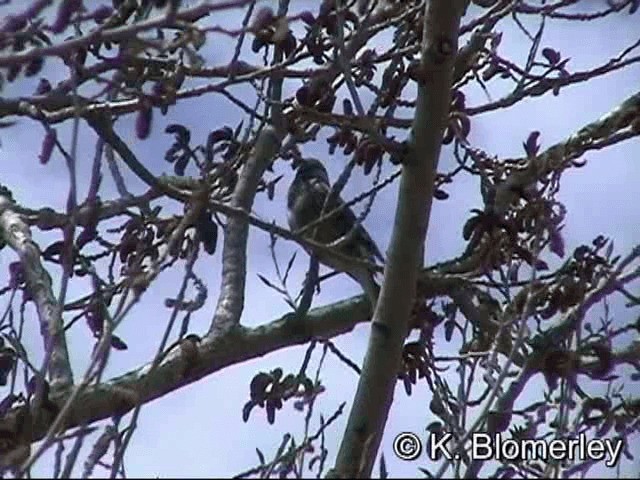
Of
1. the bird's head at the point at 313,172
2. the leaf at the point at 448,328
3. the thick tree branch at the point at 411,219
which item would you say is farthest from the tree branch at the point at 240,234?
the bird's head at the point at 313,172

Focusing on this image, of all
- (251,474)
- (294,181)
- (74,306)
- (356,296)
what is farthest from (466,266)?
(294,181)

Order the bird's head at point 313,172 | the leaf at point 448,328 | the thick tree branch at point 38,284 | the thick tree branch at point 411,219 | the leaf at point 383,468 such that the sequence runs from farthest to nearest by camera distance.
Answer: the bird's head at point 313,172 < the leaf at point 448,328 < the thick tree branch at point 38,284 < the thick tree branch at point 411,219 < the leaf at point 383,468

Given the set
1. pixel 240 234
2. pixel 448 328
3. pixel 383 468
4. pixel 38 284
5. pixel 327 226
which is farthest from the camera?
pixel 327 226

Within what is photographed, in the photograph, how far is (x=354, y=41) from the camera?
12.7ft

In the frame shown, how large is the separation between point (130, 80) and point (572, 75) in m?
1.36

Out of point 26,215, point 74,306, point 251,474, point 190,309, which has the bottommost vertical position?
point 251,474

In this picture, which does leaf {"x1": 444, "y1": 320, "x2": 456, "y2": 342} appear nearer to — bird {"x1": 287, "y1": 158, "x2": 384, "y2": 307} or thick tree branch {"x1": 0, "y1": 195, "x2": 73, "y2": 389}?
bird {"x1": 287, "y1": 158, "x2": 384, "y2": 307}

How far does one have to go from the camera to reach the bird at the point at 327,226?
4.00m

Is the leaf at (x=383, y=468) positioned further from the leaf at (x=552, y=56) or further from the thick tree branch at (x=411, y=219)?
the leaf at (x=552, y=56)

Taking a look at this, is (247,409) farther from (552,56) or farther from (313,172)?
(313,172)

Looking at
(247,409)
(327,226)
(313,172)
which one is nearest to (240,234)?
(247,409)

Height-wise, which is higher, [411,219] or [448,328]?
[448,328]

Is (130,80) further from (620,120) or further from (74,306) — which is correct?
(620,120)

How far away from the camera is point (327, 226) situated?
18.5 feet
